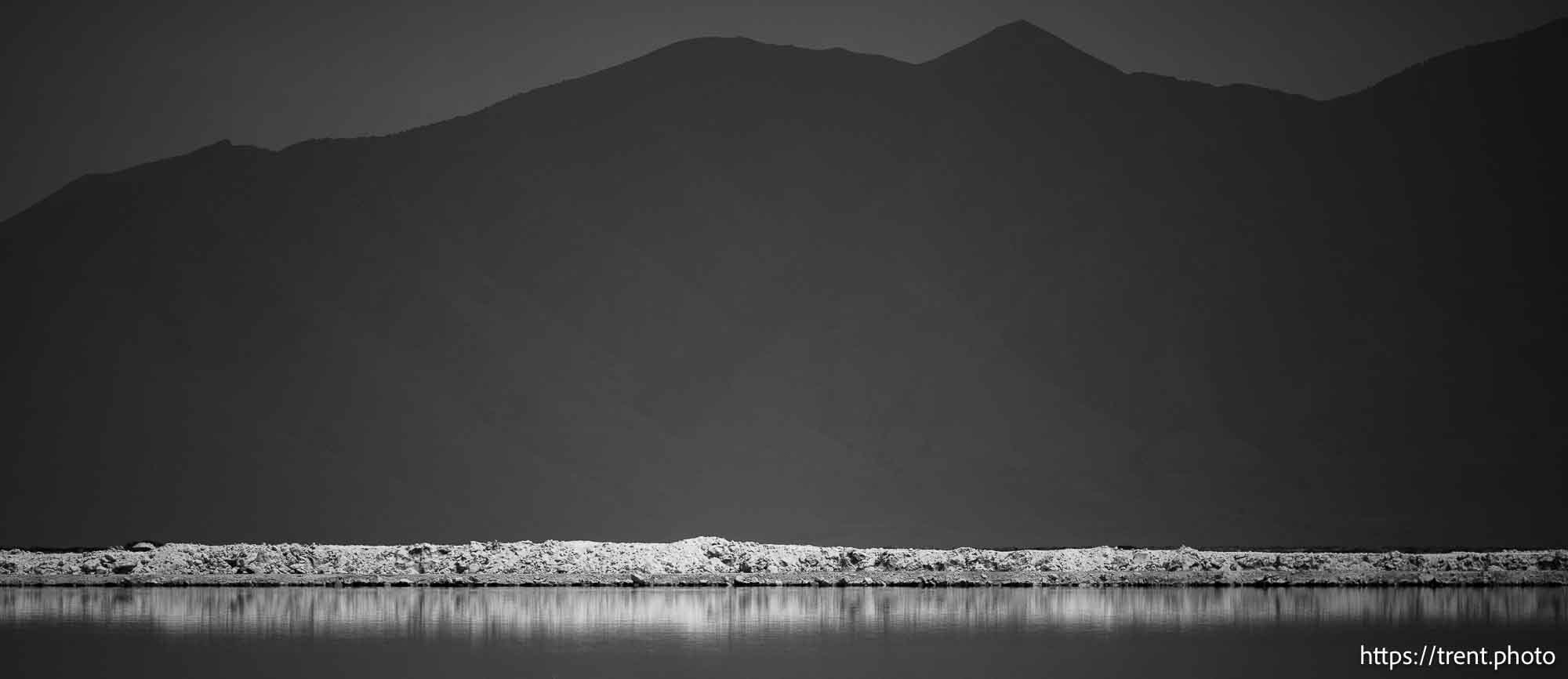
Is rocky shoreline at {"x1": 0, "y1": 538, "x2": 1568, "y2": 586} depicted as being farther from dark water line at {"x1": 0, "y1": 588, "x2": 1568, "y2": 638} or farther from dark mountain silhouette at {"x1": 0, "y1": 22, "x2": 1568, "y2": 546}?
dark mountain silhouette at {"x1": 0, "y1": 22, "x2": 1568, "y2": 546}

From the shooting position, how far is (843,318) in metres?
54.7

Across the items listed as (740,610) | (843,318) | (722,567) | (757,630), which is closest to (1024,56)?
Result: (843,318)

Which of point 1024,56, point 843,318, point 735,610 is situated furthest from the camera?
point 1024,56

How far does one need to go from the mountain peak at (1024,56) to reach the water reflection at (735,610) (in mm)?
35041

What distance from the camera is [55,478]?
158 ft

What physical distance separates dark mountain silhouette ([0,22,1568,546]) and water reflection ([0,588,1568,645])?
21.5 meters

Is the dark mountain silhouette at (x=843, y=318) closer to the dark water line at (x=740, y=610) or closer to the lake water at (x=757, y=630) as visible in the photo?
the dark water line at (x=740, y=610)

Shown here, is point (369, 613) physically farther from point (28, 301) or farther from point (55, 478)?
point (28, 301)

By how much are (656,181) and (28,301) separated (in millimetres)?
20871

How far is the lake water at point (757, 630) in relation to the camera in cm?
1627

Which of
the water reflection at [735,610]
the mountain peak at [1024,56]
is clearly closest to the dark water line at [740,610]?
the water reflection at [735,610]

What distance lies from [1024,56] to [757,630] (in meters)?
43.9

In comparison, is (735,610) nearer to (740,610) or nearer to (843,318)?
(740,610)

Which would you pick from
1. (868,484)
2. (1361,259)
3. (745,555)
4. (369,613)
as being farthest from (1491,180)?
(369,613)
